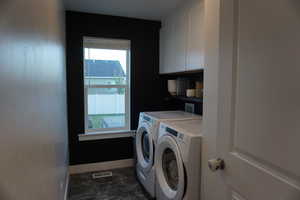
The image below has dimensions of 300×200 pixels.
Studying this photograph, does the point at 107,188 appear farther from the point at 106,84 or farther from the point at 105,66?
the point at 105,66

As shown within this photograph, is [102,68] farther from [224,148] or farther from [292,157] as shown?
[292,157]

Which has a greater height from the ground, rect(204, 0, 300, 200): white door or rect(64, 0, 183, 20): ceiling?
rect(64, 0, 183, 20): ceiling

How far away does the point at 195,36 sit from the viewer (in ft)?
6.84

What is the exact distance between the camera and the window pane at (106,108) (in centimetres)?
302

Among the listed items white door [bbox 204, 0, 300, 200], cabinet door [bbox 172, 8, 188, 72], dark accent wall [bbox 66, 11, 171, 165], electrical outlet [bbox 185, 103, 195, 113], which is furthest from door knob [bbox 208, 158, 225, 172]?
dark accent wall [bbox 66, 11, 171, 165]

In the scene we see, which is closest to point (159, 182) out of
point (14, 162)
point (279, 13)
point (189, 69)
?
point (189, 69)

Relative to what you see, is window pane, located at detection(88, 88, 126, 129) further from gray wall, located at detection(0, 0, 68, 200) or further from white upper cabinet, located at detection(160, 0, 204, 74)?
gray wall, located at detection(0, 0, 68, 200)

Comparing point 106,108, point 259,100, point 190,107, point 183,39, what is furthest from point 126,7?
point 259,100

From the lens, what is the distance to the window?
9.70 ft

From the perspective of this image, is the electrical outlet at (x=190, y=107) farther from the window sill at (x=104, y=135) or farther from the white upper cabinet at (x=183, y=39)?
the window sill at (x=104, y=135)

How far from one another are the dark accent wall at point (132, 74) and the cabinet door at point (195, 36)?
104cm

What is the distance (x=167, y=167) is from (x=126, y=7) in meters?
2.06

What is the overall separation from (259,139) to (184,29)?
6.00 feet

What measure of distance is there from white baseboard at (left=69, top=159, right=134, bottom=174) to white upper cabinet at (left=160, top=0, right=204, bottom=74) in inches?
62.0
